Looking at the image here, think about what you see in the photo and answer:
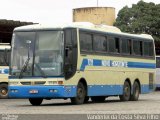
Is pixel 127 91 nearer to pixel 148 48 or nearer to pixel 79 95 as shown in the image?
pixel 148 48

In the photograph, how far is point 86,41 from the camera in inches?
1016

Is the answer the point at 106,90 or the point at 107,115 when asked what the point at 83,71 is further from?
the point at 107,115

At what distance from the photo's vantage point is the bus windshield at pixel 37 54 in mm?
24375

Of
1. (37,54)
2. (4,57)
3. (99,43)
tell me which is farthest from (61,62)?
(4,57)

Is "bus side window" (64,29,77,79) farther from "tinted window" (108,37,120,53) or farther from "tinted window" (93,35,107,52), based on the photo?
"tinted window" (108,37,120,53)

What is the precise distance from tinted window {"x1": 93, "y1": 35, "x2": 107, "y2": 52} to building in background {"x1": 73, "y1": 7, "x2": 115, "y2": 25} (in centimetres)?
3827

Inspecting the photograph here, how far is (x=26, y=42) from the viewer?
82.2ft

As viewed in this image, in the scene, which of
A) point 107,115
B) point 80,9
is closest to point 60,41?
point 107,115

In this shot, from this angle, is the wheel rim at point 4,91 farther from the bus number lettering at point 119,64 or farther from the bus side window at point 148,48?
the bus number lettering at point 119,64

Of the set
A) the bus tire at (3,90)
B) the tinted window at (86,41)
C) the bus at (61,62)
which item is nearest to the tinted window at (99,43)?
the bus at (61,62)

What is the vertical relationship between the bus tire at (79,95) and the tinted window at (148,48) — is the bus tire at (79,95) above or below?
below

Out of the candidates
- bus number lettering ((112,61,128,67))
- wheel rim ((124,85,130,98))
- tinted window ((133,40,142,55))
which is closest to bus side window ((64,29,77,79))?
bus number lettering ((112,61,128,67))

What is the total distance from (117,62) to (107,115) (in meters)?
10.5

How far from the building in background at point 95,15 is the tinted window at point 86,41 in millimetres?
39636
